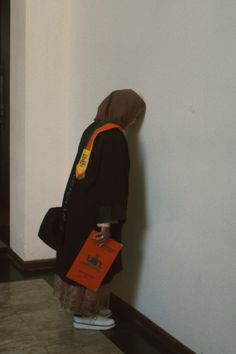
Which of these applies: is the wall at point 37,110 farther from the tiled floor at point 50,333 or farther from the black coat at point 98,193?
Result: the black coat at point 98,193

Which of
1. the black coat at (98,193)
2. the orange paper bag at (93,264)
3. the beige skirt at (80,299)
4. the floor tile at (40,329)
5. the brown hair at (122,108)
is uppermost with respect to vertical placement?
the brown hair at (122,108)

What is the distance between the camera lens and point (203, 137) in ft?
6.29

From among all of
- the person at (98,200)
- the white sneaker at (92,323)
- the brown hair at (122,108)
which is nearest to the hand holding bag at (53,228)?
the person at (98,200)

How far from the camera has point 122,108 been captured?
7.34 feet

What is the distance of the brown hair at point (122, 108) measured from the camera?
88.1 inches

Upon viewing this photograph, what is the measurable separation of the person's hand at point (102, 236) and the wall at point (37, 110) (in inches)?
47.1

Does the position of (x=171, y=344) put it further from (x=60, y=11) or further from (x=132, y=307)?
(x=60, y=11)

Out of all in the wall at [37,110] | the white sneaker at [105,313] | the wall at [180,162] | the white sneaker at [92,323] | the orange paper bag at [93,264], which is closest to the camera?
the wall at [180,162]

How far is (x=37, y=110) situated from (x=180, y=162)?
1467mm

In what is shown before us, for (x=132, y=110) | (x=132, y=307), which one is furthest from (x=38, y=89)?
(x=132, y=307)

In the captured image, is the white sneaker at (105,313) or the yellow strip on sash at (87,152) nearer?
the yellow strip on sash at (87,152)

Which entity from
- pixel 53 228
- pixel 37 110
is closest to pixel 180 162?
pixel 53 228

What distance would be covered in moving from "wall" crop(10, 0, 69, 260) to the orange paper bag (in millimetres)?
1140

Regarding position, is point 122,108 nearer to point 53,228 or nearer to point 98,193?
point 98,193
